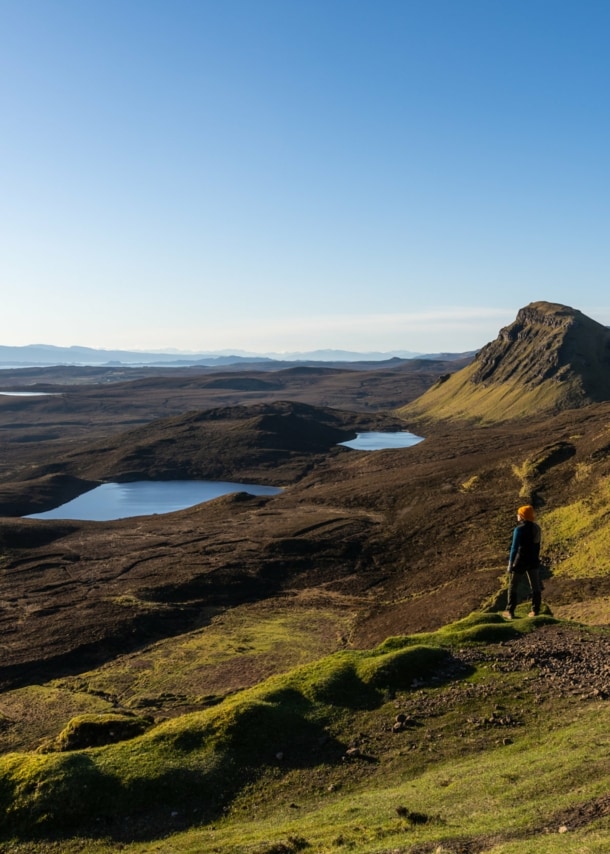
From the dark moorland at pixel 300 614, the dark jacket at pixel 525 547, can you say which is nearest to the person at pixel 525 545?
the dark jacket at pixel 525 547

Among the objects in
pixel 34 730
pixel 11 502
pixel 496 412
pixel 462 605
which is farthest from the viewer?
pixel 496 412

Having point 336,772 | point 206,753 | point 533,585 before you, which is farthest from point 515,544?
point 206,753

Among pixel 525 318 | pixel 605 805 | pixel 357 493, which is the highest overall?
pixel 525 318

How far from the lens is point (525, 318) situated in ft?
591

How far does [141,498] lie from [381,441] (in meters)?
59.6

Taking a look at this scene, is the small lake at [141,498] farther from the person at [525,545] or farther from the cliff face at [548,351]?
the person at [525,545]

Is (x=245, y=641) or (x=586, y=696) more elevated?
(x=586, y=696)

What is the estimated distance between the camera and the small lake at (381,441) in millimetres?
148500

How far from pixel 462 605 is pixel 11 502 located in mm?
80392

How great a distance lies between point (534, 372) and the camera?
512ft

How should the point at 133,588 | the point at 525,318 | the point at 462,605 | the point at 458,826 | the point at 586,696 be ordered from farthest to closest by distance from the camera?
the point at 525,318, the point at 133,588, the point at 462,605, the point at 586,696, the point at 458,826

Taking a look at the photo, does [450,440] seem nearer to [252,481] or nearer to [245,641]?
[252,481]

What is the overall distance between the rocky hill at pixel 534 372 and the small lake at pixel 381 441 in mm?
12462

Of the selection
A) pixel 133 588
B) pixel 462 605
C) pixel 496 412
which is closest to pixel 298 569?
pixel 133 588
